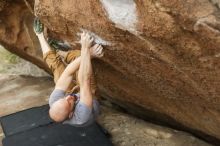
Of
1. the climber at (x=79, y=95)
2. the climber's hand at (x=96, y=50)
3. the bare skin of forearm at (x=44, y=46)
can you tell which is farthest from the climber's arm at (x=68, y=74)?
the bare skin of forearm at (x=44, y=46)

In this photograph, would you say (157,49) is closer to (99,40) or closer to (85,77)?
(99,40)

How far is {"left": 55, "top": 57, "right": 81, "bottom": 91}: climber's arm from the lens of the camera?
3.63 meters

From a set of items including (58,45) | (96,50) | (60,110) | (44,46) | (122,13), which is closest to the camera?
(122,13)

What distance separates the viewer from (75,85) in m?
3.86

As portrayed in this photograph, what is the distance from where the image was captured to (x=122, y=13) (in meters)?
3.05

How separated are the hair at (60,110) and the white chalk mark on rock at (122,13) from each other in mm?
815

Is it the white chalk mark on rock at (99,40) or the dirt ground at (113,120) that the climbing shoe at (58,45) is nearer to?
the white chalk mark on rock at (99,40)

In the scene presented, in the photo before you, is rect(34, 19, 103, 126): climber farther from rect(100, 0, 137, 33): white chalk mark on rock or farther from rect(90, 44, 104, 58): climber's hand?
rect(100, 0, 137, 33): white chalk mark on rock

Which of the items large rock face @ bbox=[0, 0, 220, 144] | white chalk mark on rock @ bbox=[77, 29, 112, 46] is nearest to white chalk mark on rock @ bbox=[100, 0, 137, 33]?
large rock face @ bbox=[0, 0, 220, 144]

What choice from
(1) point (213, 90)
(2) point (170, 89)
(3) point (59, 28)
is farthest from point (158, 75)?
(3) point (59, 28)

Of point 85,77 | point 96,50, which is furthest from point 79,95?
point 96,50

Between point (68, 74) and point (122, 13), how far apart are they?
0.87 m

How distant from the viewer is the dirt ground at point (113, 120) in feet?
14.9

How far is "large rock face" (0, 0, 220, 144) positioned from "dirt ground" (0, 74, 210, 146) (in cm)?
16
